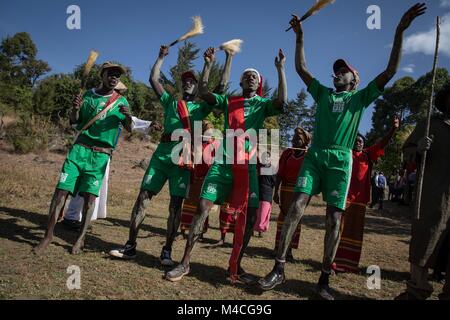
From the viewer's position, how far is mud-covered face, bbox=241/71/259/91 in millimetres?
4629

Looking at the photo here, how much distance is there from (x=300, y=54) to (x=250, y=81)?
0.68 metres

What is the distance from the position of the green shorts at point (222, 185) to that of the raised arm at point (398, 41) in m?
1.81

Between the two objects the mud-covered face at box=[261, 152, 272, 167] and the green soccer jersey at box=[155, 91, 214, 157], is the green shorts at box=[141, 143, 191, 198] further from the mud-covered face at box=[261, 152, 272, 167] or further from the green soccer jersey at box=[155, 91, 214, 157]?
the mud-covered face at box=[261, 152, 272, 167]

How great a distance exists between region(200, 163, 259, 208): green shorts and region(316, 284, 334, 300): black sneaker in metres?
1.18

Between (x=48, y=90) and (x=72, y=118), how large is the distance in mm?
20849

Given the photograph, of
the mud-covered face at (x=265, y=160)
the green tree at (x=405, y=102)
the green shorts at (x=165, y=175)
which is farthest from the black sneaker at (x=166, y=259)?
the green tree at (x=405, y=102)

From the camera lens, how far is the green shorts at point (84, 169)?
507 centimetres

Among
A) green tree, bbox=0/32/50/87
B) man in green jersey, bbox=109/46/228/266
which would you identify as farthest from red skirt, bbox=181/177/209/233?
green tree, bbox=0/32/50/87

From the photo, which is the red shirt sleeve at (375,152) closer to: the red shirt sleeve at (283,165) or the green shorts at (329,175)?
the red shirt sleeve at (283,165)

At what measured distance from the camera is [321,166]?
13.7 feet

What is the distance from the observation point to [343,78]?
14.5 feet

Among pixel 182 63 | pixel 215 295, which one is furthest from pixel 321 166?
pixel 182 63

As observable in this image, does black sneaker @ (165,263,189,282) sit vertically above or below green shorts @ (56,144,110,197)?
below
